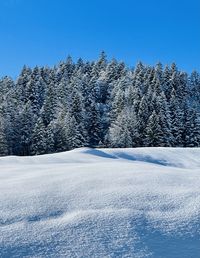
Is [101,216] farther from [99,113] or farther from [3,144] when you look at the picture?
[99,113]

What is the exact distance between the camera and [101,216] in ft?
15.3

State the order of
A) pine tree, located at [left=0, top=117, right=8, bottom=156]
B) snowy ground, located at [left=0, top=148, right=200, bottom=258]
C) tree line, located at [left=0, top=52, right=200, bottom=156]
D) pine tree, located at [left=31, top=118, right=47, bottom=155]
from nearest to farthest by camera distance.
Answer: snowy ground, located at [left=0, top=148, right=200, bottom=258] < pine tree, located at [left=0, top=117, right=8, bottom=156] < pine tree, located at [left=31, top=118, right=47, bottom=155] < tree line, located at [left=0, top=52, right=200, bottom=156]

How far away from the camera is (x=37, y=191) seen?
553 cm

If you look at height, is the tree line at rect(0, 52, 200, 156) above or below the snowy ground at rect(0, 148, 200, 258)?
above

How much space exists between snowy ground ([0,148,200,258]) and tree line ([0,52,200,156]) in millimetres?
51560

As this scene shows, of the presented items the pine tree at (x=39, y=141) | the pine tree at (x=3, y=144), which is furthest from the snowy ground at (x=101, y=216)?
the pine tree at (x=3, y=144)

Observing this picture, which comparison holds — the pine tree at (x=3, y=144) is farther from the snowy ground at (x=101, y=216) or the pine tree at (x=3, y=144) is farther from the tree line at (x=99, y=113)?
the snowy ground at (x=101, y=216)

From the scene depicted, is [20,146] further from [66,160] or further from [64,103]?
[66,160]

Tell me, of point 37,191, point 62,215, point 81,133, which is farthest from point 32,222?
point 81,133

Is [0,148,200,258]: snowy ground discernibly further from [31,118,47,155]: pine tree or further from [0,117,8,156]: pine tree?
[0,117,8,156]: pine tree

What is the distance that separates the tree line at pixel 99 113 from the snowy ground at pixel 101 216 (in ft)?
169

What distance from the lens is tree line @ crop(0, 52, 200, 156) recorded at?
2357 inches

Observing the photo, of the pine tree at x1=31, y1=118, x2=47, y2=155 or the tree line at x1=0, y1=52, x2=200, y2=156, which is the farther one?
the tree line at x1=0, y1=52, x2=200, y2=156

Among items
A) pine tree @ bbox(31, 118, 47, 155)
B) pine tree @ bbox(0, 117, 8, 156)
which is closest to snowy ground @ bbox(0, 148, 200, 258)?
pine tree @ bbox(31, 118, 47, 155)
